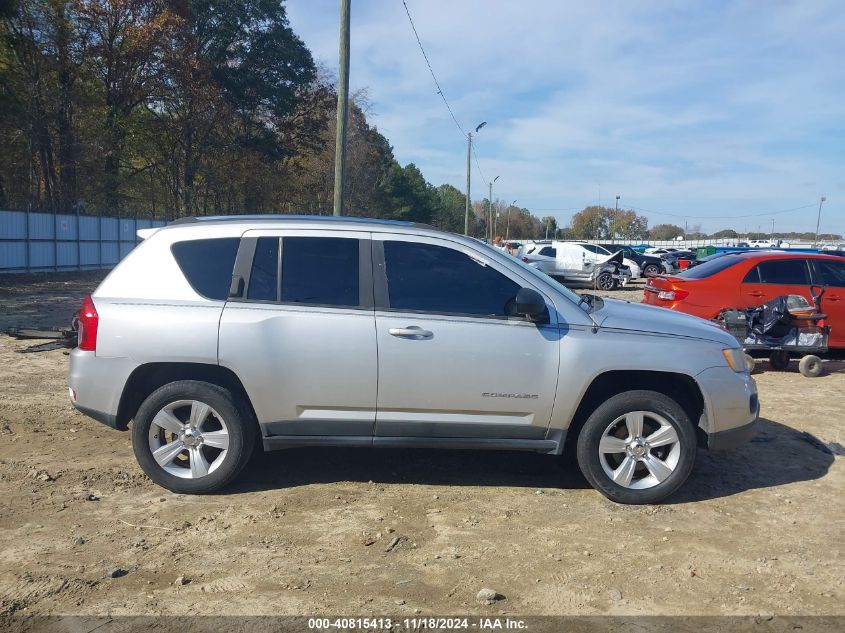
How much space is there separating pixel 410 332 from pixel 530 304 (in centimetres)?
82

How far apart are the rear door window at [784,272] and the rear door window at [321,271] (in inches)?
290

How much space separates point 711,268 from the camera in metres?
10.2

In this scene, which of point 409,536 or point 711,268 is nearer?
point 409,536

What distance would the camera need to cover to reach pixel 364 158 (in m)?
49.6

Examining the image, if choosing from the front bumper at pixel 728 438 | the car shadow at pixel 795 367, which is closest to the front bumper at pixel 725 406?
the front bumper at pixel 728 438

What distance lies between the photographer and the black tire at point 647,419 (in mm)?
4746

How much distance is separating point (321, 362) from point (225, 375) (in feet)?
2.33

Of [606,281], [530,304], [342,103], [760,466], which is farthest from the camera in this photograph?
[606,281]

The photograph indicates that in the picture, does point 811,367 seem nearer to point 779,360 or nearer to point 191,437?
point 779,360

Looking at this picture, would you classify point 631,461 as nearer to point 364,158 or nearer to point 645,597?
point 645,597

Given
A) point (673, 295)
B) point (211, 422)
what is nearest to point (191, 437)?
point (211, 422)

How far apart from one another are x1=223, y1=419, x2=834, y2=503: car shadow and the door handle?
3.99 feet

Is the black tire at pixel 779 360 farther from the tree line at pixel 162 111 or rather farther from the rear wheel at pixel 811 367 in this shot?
the tree line at pixel 162 111

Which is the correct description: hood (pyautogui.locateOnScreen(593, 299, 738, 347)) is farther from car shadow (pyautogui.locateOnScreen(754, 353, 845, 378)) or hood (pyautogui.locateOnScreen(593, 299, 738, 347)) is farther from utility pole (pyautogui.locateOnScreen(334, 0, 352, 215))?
utility pole (pyautogui.locateOnScreen(334, 0, 352, 215))
